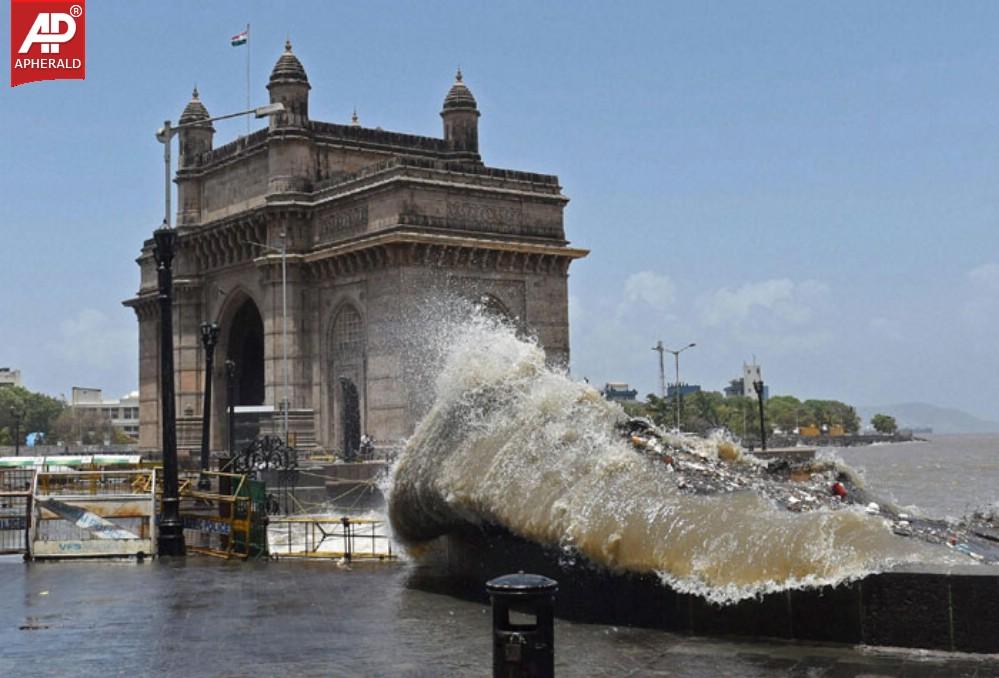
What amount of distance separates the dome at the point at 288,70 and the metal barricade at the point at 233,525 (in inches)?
1224

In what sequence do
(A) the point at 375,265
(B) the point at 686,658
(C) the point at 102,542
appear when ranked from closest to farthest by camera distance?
(B) the point at 686,658, (C) the point at 102,542, (A) the point at 375,265

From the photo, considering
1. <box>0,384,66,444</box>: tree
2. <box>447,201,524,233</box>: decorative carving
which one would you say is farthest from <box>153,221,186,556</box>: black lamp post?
<box>0,384,66,444</box>: tree

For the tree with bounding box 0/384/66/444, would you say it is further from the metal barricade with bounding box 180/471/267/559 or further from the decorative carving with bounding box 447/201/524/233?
the metal barricade with bounding box 180/471/267/559

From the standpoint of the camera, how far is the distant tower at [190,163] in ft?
181

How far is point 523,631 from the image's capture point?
6.91 meters

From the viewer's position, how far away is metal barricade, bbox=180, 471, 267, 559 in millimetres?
18531

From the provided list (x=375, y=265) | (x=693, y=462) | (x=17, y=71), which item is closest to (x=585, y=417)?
(x=693, y=462)

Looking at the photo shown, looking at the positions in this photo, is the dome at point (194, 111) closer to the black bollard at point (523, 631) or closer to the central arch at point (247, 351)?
the central arch at point (247, 351)

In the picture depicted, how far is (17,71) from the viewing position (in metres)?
23.4

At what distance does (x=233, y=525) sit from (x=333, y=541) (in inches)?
110

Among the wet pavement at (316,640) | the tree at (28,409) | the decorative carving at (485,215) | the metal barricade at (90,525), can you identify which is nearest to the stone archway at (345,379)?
the decorative carving at (485,215)

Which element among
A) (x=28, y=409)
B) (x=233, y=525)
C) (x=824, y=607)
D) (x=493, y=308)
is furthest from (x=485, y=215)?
(x=28, y=409)

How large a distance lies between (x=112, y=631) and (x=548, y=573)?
4.23 meters

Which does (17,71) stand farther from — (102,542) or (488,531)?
(488,531)
